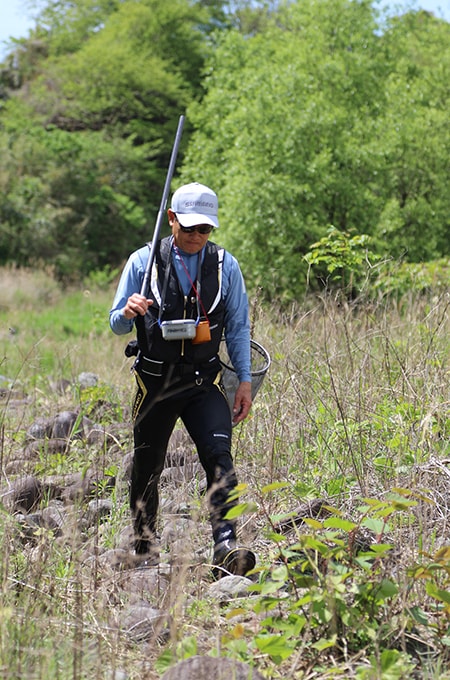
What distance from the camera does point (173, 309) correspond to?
13.5 feet

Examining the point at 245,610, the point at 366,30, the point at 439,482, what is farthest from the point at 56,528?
the point at 366,30

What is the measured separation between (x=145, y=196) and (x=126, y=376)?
27.5m

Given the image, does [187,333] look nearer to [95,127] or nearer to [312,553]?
[312,553]

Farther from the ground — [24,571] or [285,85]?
[285,85]

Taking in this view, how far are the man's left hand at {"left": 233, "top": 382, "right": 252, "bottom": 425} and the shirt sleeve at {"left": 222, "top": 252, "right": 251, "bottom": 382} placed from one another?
0.12ft

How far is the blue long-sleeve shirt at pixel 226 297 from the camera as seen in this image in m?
4.22

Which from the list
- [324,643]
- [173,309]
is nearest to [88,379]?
[173,309]

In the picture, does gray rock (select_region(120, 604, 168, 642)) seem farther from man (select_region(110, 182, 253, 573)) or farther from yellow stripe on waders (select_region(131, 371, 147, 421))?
yellow stripe on waders (select_region(131, 371, 147, 421))

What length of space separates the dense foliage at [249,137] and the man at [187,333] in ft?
9.80

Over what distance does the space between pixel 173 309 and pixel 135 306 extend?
0.26 m

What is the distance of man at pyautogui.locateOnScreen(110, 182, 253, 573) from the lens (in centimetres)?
412

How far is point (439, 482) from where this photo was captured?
4.29 meters

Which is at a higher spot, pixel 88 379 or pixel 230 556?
pixel 230 556

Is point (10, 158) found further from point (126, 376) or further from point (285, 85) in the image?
point (126, 376)
